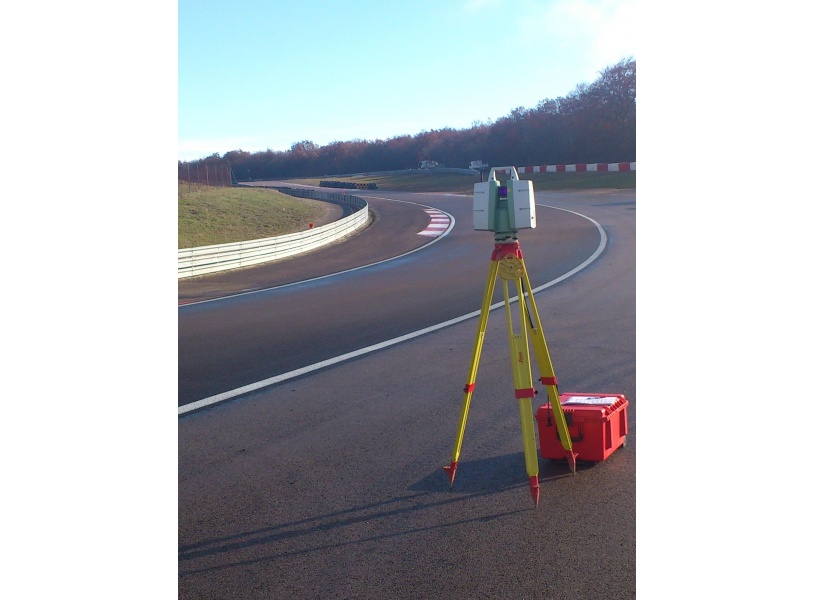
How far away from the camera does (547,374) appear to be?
492 cm

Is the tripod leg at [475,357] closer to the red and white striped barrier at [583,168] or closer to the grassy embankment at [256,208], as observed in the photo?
the grassy embankment at [256,208]

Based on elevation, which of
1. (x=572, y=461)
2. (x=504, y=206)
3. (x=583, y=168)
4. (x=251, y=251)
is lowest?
(x=572, y=461)

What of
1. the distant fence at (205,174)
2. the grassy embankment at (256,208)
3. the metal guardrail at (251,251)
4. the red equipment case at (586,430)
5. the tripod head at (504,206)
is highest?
the distant fence at (205,174)

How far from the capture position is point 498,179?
4.74 metres

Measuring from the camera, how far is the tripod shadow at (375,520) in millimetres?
4242

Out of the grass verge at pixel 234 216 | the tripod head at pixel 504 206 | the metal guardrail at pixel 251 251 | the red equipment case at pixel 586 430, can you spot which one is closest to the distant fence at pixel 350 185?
the grass verge at pixel 234 216

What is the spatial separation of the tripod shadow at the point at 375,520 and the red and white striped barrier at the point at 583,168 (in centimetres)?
4860

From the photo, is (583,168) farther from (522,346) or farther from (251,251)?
(522,346)

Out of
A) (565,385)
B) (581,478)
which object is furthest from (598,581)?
(565,385)

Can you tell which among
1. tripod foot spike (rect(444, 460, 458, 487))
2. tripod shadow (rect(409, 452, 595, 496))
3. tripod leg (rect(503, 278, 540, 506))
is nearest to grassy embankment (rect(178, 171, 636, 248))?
tripod shadow (rect(409, 452, 595, 496))

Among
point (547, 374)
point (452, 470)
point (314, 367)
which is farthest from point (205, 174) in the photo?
point (547, 374)

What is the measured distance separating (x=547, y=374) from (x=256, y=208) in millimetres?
34444
